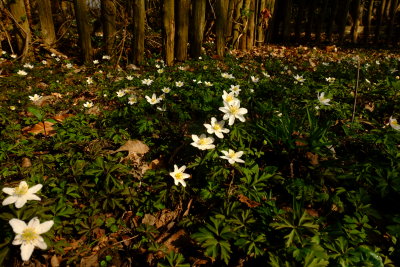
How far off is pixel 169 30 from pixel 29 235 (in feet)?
14.0

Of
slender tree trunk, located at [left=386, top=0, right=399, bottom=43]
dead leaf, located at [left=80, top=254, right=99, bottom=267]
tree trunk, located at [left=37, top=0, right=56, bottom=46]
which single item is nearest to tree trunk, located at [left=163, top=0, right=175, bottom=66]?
tree trunk, located at [left=37, top=0, right=56, bottom=46]

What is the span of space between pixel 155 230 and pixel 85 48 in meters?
4.41

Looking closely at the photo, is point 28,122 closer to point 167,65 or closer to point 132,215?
point 132,215

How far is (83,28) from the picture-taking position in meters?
4.66

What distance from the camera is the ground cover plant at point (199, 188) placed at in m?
1.60

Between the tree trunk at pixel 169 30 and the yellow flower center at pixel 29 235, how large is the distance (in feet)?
13.8

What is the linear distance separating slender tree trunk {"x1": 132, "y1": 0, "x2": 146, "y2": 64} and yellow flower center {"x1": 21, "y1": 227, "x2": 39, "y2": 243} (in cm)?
409

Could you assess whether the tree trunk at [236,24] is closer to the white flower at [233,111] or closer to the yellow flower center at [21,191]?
the white flower at [233,111]

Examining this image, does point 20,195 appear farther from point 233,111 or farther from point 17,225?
point 233,111

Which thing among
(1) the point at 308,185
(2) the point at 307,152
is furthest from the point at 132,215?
(2) the point at 307,152

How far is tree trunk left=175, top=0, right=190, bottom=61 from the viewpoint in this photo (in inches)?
183

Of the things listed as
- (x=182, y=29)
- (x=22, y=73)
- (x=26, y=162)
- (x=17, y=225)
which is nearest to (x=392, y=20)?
(x=182, y=29)

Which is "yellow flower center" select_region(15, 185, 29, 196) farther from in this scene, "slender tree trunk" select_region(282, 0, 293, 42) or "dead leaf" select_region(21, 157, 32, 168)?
"slender tree trunk" select_region(282, 0, 293, 42)

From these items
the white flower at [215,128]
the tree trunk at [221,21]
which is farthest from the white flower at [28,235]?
the tree trunk at [221,21]
